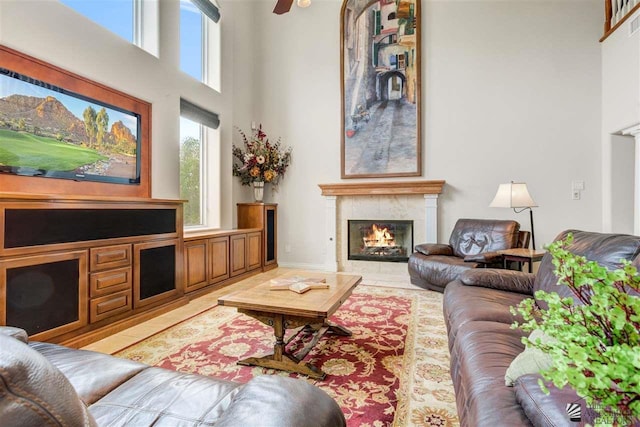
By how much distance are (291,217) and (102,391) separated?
4.45 meters

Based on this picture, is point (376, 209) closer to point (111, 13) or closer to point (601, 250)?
point (601, 250)

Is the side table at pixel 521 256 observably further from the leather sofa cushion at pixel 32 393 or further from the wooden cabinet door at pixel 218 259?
the leather sofa cushion at pixel 32 393

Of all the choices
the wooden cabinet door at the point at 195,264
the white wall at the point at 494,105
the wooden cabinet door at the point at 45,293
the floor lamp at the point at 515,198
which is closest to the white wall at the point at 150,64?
the wooden cabinet door at the point at 195,264

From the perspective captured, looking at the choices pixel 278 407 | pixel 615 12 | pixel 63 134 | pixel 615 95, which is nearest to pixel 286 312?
pixel 278 407

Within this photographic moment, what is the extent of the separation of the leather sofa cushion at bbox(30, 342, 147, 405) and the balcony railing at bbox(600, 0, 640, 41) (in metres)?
5.42

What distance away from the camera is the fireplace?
4848 mm

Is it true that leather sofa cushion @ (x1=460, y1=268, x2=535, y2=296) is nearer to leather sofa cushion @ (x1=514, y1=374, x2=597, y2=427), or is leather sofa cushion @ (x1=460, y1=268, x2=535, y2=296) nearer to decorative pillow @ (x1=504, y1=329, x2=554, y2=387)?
decorative pillow @ (x1=504, y1=329, x2=554, y2=387)

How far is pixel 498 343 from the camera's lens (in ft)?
4.49

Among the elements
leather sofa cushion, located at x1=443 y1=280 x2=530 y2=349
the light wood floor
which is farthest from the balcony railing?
the light wood floor

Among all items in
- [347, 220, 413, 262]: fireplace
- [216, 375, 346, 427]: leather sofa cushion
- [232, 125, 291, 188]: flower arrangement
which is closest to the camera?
[216, 375, 346, 427]: leather sofa cushion

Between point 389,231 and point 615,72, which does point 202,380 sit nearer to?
point 389,231

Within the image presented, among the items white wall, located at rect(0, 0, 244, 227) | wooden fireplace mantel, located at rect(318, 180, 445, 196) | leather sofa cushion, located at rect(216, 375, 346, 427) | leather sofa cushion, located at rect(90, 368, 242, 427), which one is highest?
white wall, located at rect(0, 0, 244, 227)

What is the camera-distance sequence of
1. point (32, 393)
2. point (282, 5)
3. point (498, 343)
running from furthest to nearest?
point (282, 5), point (498, 343), point (32, 393)

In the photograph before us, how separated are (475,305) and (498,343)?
0.54 metres
